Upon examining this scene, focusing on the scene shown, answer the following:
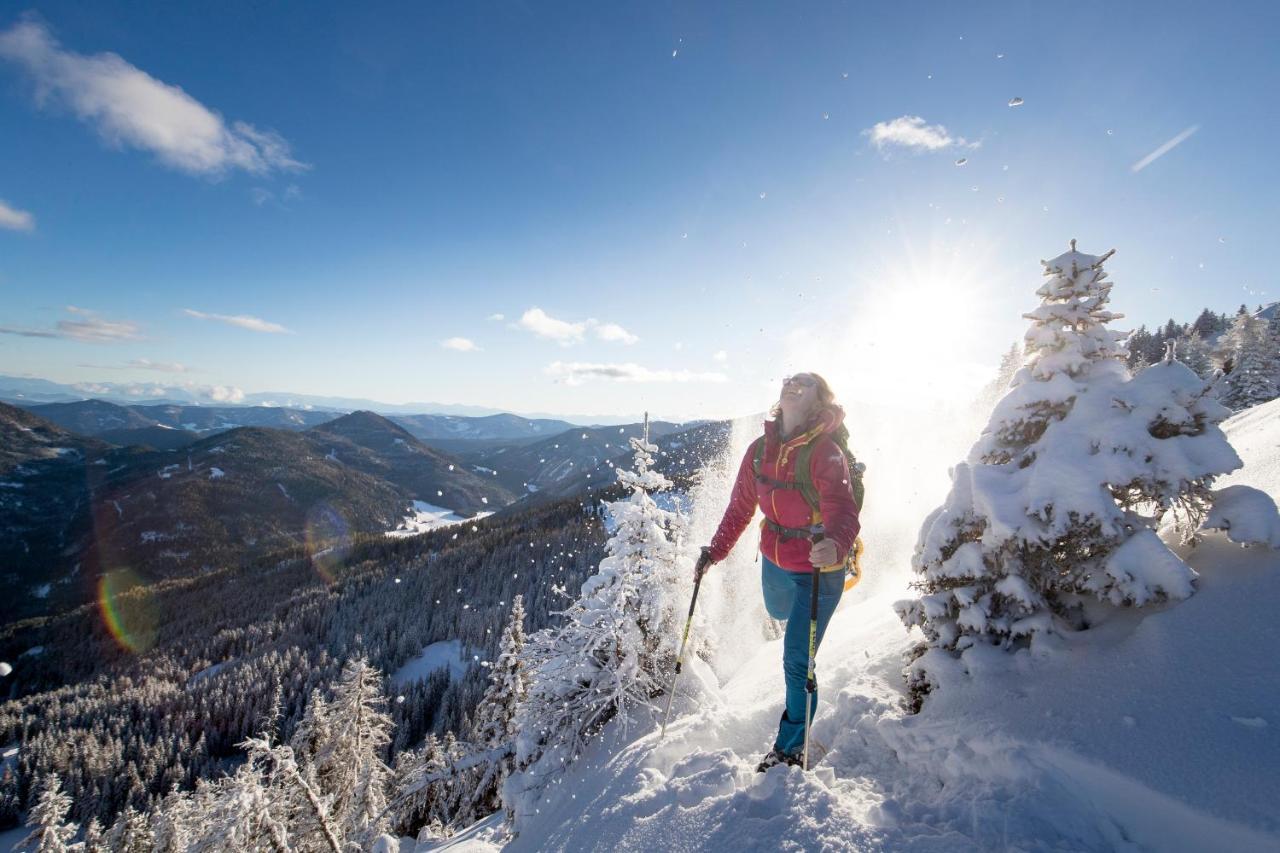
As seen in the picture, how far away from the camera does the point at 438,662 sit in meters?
81.5

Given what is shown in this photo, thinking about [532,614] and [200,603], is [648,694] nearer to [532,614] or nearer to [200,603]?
[532,614]

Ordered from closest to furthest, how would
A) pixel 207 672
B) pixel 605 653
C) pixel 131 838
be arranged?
pixel 605 653 → pixel 131 838 → pixel 207 672

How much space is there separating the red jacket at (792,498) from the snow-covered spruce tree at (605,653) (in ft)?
14.1

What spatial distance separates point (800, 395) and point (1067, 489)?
2.41m

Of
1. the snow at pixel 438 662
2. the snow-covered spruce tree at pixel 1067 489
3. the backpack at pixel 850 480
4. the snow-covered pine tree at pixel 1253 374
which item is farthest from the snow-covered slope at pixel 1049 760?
the snow at pixel 438 662

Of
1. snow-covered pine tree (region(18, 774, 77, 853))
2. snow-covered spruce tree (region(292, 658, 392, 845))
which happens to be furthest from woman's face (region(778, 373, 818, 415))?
snow-covered pine tree (region(18, 774, 77, 853))

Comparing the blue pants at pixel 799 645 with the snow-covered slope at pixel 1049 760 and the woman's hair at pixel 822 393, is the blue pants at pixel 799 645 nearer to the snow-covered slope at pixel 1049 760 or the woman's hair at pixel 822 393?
the snow-covered slope at pixel 1049 760

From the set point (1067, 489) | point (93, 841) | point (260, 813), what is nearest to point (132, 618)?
point (93, 841)

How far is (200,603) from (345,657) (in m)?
75.5

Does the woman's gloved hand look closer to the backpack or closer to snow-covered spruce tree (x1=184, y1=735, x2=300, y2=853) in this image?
the backpack

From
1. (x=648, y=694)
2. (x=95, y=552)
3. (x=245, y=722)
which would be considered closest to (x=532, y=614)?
(x=245, y=722)

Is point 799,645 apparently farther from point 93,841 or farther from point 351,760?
point 93,841

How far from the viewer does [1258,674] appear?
3.30 m

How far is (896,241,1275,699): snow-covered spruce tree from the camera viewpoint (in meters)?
4.15
